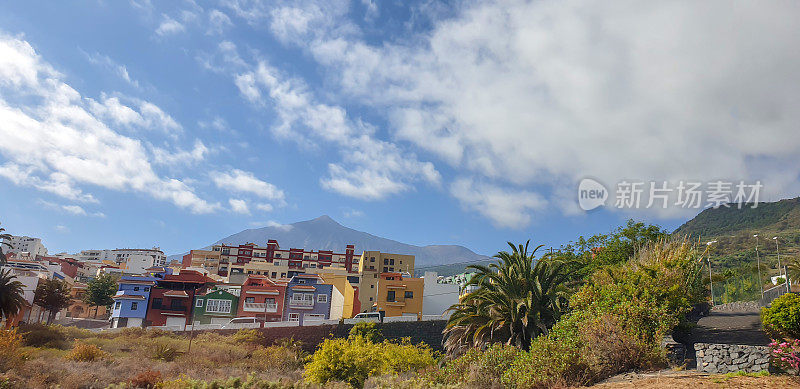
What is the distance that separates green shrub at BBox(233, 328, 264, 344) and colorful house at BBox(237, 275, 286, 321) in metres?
17.1

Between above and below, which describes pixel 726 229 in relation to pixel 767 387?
above

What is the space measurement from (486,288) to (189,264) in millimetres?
107144

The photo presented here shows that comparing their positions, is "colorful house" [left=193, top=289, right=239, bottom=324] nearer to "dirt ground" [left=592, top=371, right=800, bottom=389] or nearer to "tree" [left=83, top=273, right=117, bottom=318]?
"tree" [left=83, top=273, right=117, bottom=318]

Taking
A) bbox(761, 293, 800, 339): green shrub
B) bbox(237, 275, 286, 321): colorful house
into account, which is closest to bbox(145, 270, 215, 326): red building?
bbox(237, 275, 286, 321): colorful house

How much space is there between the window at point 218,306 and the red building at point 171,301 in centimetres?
264

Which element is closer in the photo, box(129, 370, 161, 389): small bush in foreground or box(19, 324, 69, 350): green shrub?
box(129, 370, 161, 389): small bush in foreground

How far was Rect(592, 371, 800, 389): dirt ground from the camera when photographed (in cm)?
1202

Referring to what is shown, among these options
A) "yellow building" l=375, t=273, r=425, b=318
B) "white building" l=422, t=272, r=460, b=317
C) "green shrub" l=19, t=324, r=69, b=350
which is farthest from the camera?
"white building" l=422, t=272, r=460, b=317

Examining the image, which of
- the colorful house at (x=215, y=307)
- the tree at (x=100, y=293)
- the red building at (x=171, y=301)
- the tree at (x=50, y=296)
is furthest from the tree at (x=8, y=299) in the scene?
the tree at (x=100, y=293)

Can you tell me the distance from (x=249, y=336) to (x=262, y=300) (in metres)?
20.0

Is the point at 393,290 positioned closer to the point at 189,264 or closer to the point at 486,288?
the point at 486,288

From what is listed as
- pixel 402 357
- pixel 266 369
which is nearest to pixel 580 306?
pixel 402 357

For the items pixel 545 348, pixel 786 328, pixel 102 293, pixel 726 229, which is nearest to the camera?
pixel 786 328

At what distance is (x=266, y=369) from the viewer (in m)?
30.5
